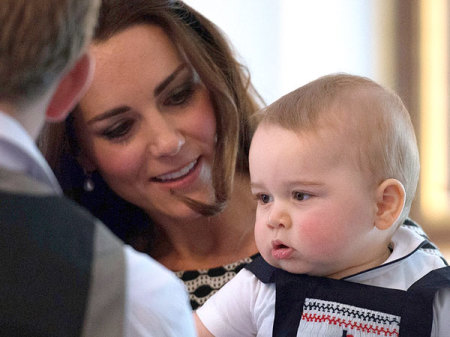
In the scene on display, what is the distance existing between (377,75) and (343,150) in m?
2.64

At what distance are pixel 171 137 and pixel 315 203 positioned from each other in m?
0.65

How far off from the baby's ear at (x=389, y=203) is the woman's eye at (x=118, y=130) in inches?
32.0

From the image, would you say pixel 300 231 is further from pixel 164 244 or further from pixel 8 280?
pixel 164 244

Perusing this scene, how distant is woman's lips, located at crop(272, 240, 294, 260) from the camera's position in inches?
62.0

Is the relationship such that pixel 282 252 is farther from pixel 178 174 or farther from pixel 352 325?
pixel 178 174

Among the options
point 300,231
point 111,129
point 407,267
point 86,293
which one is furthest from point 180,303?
point 111,129

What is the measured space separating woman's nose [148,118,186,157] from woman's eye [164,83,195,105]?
0.06 meters

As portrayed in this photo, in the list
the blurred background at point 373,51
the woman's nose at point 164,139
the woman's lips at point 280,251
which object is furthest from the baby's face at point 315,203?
the blurred background at point 373,51

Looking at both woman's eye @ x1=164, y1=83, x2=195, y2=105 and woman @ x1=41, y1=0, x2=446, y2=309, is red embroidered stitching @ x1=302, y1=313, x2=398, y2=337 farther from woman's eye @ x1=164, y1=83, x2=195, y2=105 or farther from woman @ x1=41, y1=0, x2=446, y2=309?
woman's eye @ x1=164, y1=83, x2=195, y2=105

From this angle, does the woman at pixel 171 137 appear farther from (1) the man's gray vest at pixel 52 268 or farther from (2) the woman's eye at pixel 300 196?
(1) the man's gray vest at pixel 52 268

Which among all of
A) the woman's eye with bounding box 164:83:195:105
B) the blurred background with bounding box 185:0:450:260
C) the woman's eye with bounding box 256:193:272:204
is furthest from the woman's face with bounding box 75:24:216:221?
the blurred background with bounding box 185:0:450:260

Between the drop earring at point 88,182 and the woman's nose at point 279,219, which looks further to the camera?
the drop earring at point 88,182

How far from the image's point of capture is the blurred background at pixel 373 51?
3898mm

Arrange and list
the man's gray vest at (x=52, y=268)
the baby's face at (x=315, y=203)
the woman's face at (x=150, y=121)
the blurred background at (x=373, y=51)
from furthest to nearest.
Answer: the blurred background at (x=373, y=51) → the woman's face at (x=150, y=121) → the baby's face at (x=315, y=203) → the man's gray vest at (x=52, y=268)
